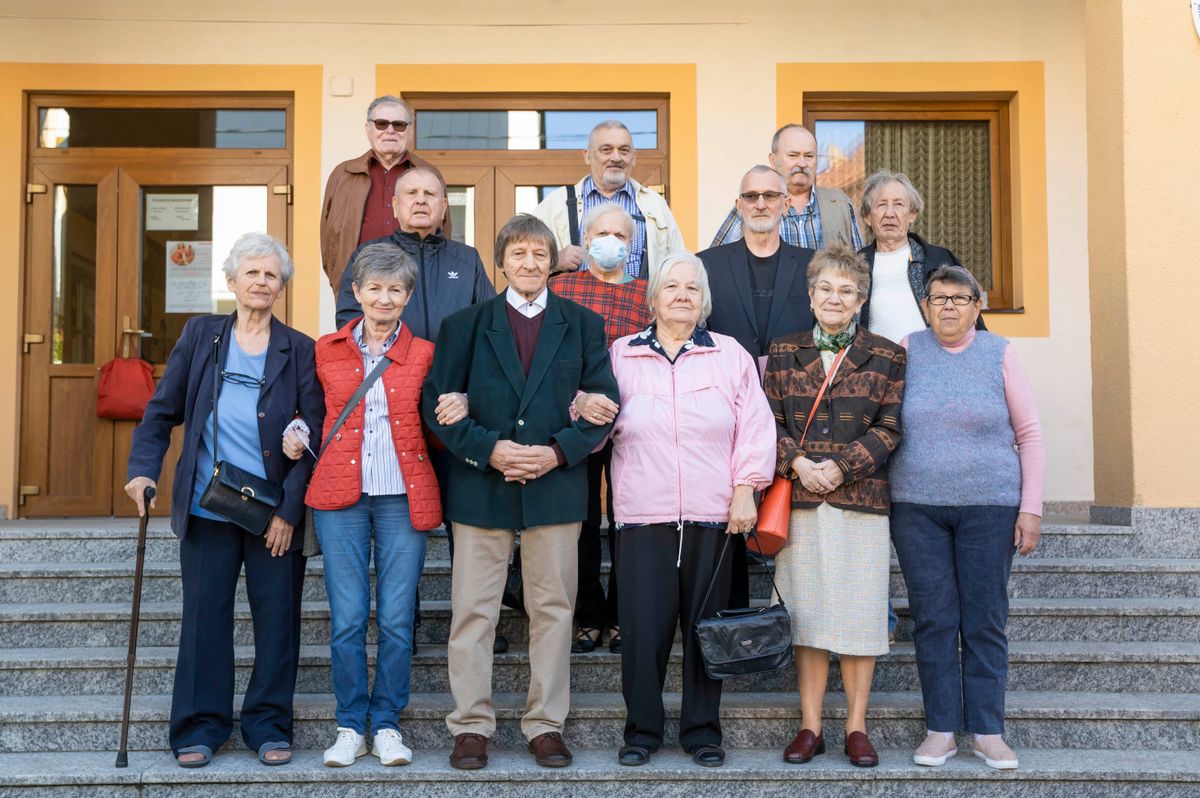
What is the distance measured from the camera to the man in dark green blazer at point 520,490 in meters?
3.80

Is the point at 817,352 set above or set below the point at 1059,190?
below

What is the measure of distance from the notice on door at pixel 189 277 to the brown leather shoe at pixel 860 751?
499 cm

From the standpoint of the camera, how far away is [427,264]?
14.5 feet

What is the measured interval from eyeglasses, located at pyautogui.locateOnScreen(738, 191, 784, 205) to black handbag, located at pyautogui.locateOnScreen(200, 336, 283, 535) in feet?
7.04

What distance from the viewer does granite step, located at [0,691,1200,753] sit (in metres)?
4.11

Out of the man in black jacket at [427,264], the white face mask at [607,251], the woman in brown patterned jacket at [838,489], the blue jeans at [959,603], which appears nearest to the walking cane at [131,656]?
the man in black jacket at [427,264]

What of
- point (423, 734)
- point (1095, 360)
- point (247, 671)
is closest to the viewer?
point (423, 734)

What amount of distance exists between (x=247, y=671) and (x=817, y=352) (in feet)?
8.49

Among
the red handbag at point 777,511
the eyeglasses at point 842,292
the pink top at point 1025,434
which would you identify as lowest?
the red handbag at point 777,511

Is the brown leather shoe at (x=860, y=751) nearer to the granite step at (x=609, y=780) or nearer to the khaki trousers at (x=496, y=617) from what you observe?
the granite step at (x=609, y=780)

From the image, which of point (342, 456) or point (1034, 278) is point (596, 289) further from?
point (1034, 278)

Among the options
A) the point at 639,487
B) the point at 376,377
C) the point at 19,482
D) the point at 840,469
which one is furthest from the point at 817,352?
the point at 19,482

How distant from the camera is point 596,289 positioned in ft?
14.4

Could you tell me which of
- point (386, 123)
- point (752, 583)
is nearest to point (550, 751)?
point (752, 583)
